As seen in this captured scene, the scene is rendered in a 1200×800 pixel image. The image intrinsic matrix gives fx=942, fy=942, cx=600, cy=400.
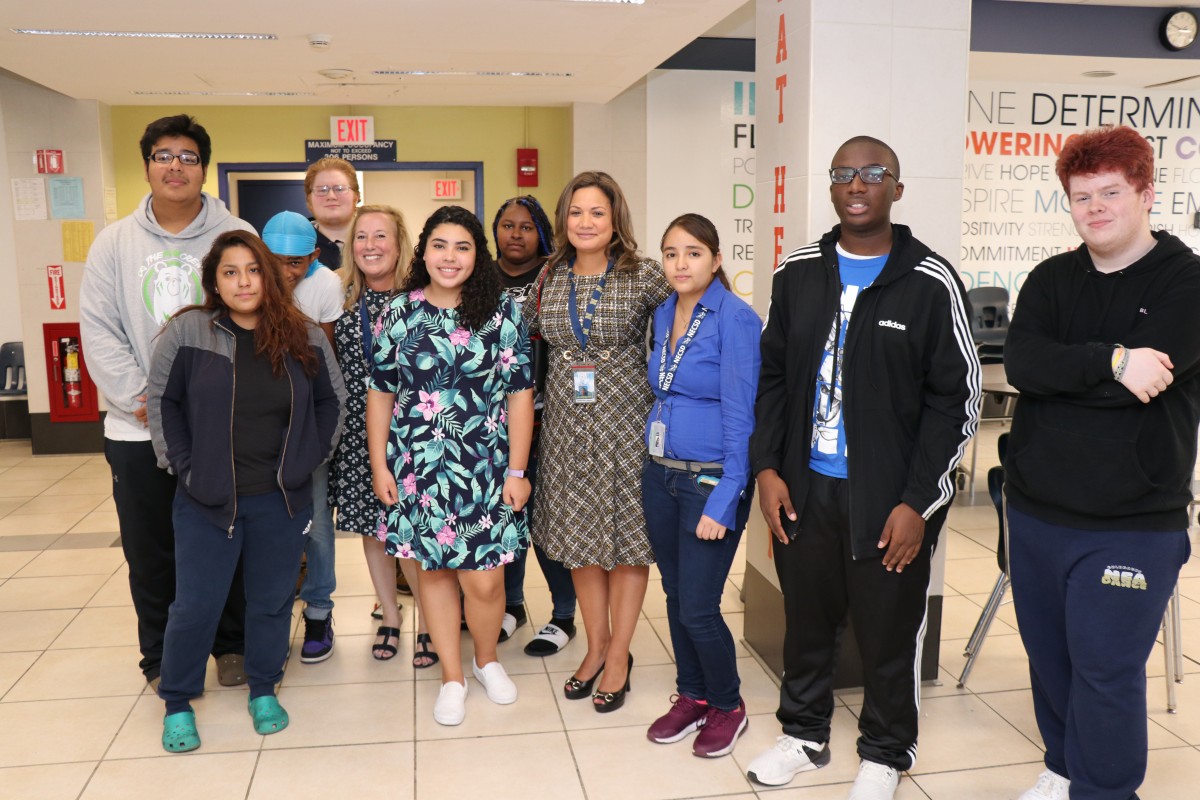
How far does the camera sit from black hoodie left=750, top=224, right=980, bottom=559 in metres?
2.32

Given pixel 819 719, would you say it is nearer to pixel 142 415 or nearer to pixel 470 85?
pixel 142 415

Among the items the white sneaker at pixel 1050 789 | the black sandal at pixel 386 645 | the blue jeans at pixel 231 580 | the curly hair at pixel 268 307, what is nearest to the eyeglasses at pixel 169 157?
the curly hair at pixel 268 307

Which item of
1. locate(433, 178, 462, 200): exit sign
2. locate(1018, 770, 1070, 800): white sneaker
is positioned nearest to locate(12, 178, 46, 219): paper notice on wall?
locate(433, 178, 462, 200): exit sign

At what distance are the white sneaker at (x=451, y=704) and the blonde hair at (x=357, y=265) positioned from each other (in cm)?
135

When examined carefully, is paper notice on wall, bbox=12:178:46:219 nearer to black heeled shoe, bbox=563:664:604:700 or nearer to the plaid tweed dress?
the plaid tweed dress

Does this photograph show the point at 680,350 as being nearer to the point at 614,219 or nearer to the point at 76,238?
the point at 614,219

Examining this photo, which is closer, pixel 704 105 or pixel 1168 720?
pixel 1168 720

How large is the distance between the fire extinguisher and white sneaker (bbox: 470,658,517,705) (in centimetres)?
545

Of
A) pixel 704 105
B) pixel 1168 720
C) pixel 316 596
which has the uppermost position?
pixel 704 105

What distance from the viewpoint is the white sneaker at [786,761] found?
261 cm

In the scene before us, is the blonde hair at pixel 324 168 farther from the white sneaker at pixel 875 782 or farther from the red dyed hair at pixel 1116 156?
the white sneaker at pixel 875 782

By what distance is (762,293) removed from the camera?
3.27m

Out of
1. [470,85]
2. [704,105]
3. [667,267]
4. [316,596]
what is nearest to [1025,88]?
[704,105]

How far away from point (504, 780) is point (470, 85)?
5.43 metres
